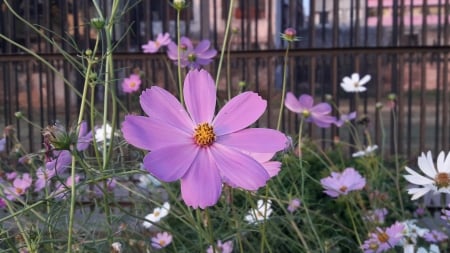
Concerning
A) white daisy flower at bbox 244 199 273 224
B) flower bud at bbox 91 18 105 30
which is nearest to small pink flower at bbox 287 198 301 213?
white daisy flower at bbox 244 199 273 224

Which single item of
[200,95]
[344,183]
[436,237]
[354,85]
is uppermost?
[200,95]

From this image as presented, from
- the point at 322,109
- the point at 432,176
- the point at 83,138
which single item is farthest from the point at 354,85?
the point at 83,138

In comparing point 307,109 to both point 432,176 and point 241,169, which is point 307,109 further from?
point 241,169

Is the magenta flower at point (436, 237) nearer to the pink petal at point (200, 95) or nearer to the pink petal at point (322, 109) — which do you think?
the pink petal at point (322, 109)

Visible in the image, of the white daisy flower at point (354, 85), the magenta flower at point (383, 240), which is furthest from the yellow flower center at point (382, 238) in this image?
the white daisy flower at point (354, 85)

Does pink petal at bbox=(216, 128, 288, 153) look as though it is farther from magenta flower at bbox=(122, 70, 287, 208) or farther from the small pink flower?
the small pink flower

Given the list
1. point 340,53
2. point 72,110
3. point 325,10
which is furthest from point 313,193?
point 72,110
